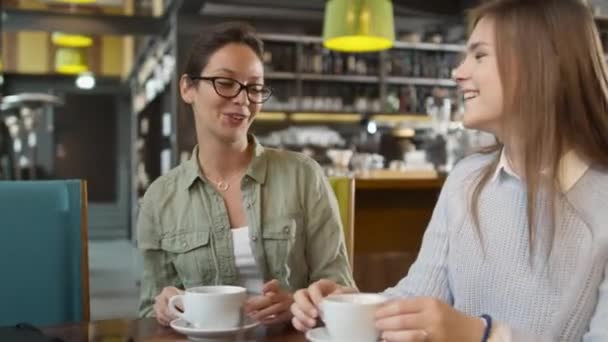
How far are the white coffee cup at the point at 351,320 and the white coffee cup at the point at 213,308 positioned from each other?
0.67 feet

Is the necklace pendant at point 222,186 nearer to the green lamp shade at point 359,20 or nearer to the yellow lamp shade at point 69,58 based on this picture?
the green lamp shade at point 359,20

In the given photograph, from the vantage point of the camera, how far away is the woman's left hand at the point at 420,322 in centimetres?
94

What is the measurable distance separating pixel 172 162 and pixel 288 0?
2234mm

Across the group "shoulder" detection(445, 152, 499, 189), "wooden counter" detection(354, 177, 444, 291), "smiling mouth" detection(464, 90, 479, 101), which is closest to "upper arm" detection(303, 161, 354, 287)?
"shoulder" detection(445, 152, 499, 189)

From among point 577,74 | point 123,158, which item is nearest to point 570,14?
point 577,74

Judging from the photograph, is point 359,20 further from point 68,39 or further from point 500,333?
point 68,39

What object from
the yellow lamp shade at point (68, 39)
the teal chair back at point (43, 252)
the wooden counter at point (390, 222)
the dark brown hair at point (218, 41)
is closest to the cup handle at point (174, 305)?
the teal chair back at point (43, 252)

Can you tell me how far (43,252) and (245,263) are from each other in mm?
468

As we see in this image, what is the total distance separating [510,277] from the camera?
1.18 metres

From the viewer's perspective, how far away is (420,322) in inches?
37.1

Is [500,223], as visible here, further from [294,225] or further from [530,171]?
[294,225]

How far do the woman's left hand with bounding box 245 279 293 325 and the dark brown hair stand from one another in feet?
2.36

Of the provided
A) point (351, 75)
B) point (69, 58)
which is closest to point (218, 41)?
point (351, 75)

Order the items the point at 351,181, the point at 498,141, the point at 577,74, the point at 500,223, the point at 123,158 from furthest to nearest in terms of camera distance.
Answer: the point at 123,158 < the point at 351,181 < the point at 498,141 < the point at 500,223 < the point at 577,74
